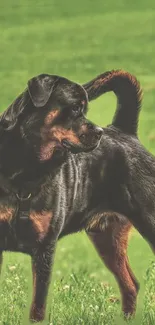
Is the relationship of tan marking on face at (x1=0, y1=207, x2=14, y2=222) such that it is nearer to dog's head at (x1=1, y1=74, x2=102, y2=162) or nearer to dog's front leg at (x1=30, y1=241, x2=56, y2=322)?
dog's front leg at (x1=30, y1=241, x2=56, y2=322)

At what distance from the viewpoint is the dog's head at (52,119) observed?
625cm

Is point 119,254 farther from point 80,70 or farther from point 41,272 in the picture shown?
point 80,70

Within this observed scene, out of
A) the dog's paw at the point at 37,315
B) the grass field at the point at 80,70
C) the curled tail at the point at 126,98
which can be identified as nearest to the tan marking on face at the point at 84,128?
the curled tail at the point at 126,98

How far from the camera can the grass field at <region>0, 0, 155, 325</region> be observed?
7.06 metres

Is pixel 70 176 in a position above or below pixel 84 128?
below

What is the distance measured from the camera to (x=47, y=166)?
6477 mm

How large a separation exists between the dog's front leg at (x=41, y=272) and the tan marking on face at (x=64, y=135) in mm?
695

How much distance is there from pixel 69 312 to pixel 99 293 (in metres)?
0.24

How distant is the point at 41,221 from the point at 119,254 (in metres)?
0.80

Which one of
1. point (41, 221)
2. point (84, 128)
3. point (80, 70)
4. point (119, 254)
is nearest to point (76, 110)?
point (84, 128)

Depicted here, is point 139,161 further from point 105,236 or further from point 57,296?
point 57,296

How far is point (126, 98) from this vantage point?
7023 millimetres

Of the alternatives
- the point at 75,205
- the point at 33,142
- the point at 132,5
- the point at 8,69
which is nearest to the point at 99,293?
the point at 75,205

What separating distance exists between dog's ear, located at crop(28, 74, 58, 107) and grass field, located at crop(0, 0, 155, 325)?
3.89ft
